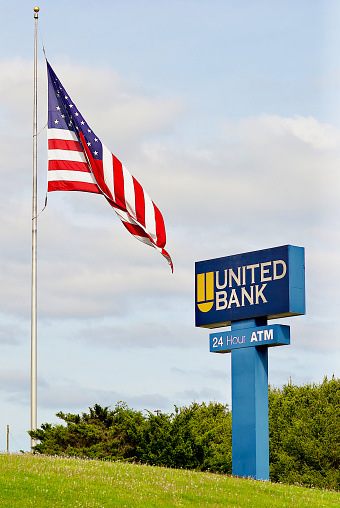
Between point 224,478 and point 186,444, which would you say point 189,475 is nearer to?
point 224,478

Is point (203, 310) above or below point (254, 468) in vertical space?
above

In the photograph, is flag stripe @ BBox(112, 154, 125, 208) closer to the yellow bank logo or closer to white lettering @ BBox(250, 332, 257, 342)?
the yellow bank logo

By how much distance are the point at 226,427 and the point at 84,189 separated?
33.0 meters

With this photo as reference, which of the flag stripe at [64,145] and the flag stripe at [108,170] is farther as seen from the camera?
the flag stripe at [108,170]

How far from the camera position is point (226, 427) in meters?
57.5

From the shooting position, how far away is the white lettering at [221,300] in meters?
28.3

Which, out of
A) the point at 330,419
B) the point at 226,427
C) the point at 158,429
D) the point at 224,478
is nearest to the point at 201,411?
the point at 226,427

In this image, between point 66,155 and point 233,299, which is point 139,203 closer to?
point 66,155

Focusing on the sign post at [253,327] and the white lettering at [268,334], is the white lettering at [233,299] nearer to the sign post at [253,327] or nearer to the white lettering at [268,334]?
the sign post at [253,327]

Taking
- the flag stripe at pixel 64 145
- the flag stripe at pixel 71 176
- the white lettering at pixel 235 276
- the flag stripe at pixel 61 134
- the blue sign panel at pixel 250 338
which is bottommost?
the blue sign panel at pixel 250 338

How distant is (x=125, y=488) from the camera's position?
68.2 feet

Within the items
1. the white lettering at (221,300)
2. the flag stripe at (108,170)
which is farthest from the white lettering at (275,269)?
the flag stripe at (108,170)

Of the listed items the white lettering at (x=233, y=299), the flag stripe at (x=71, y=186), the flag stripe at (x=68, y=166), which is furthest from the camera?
the flag stripe at (x=68, y=166)

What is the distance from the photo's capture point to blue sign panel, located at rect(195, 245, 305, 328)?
26.6m
